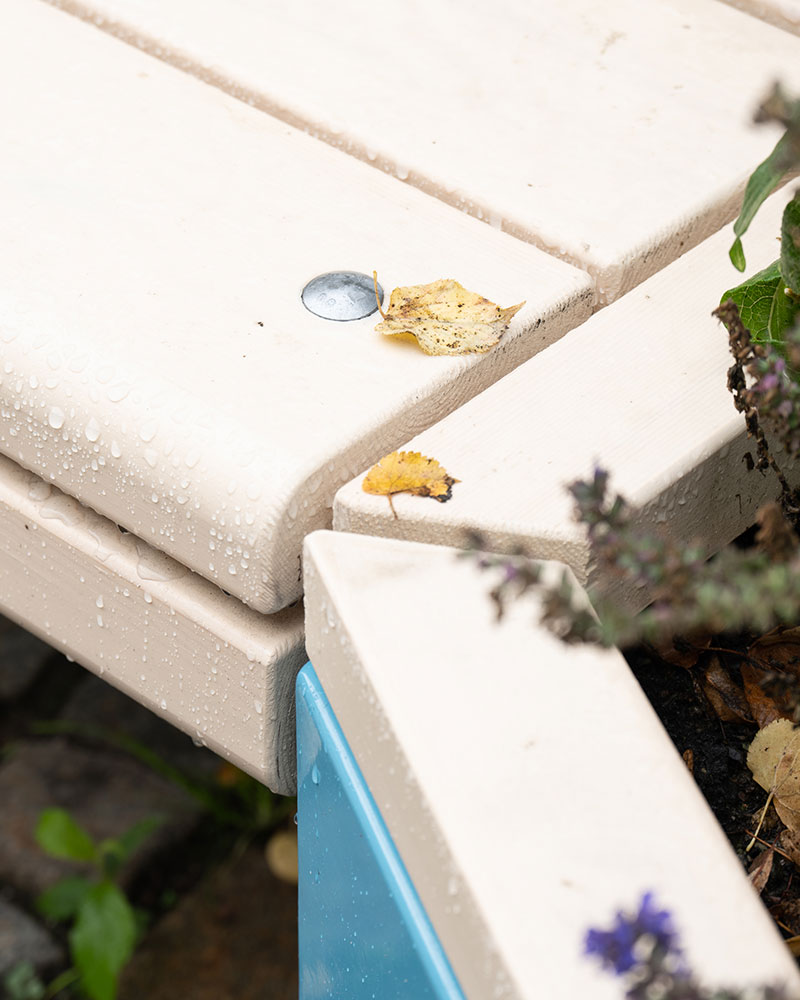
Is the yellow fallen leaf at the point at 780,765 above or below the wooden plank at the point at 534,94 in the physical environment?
below

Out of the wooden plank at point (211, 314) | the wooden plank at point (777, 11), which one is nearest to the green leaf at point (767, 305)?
the wooden plank at point (211, 314)

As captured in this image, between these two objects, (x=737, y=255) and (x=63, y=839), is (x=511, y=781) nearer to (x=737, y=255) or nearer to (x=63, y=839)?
(x=737, y=255)

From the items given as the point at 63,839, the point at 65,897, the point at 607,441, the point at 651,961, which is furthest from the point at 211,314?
the point at 65,897

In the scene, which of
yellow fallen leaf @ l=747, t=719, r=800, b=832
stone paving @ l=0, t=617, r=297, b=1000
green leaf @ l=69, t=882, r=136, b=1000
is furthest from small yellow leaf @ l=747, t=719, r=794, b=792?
stone paving @ l=0, t=617, r=297, b=1000

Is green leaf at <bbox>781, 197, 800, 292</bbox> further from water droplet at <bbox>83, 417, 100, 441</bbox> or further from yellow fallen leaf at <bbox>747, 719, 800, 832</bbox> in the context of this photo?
water droplet at <bbox>83, 417, 100, 441</bbox>

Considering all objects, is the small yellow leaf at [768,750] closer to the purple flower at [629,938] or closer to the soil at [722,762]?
the soil at [722,762]
